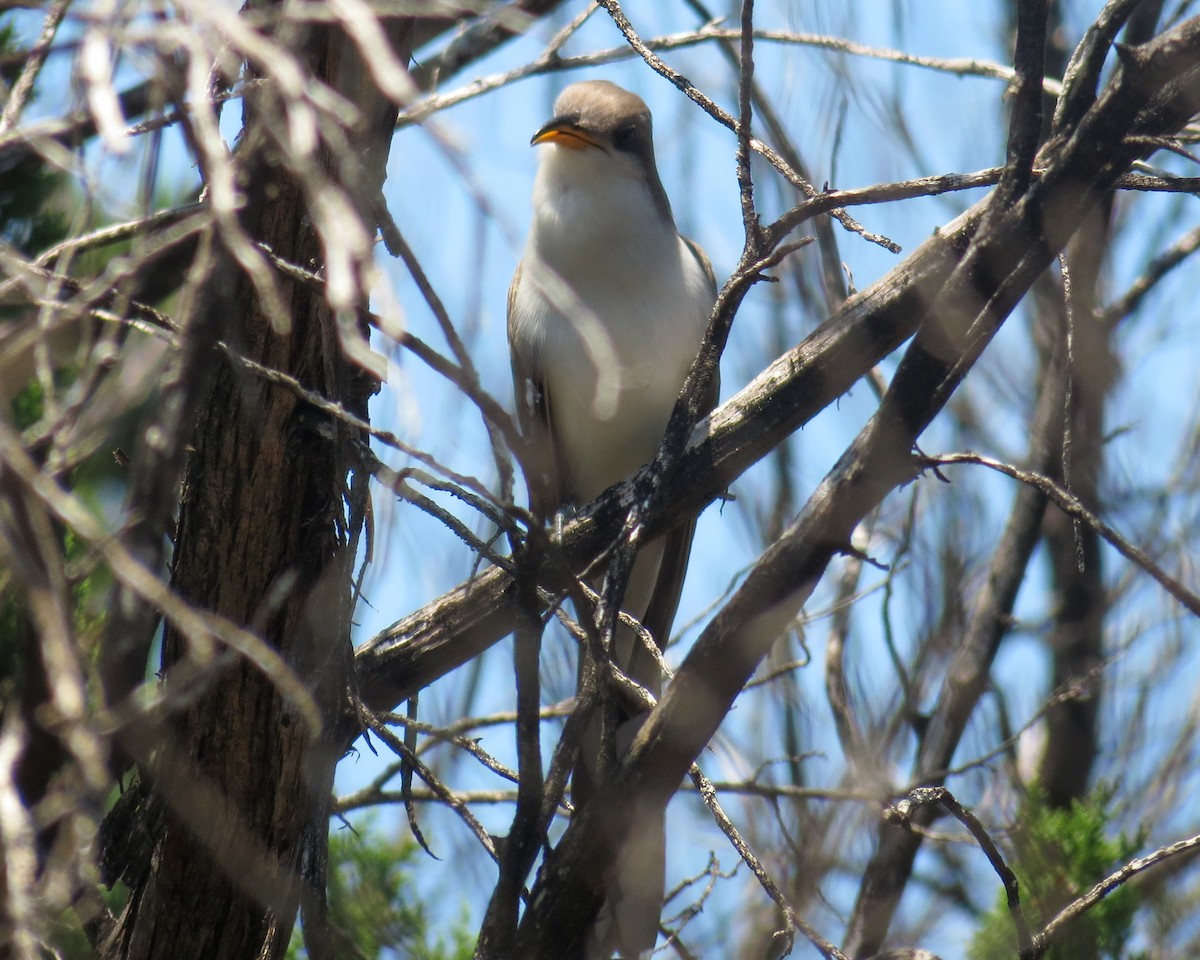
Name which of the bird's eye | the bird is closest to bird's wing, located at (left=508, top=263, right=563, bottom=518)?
the bird

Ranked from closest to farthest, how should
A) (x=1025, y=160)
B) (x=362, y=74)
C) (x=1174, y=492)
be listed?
(x=1025, y=160), (x=362, y=74), (x=1174, y=492)

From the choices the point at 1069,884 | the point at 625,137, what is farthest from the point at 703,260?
the point at 1069,884

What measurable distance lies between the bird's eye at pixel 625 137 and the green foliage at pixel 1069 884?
256cm

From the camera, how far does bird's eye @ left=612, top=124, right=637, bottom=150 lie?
15.1ft

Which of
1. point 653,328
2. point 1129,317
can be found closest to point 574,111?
point 653,328

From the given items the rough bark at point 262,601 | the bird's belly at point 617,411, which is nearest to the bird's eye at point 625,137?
the bird's belly at point 617,411

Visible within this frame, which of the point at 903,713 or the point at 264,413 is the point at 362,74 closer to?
the point at 264,413

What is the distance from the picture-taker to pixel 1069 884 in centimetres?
358

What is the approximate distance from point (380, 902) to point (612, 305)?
1992 mm

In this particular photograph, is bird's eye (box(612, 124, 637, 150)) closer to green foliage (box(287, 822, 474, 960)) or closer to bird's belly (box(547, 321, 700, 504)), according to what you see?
bird's belly (box(547, 321, 700, 504))

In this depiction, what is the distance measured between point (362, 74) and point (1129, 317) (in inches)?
153

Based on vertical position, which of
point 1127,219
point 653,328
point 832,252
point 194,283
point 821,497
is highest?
point 1127,219

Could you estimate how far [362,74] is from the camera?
254 cm

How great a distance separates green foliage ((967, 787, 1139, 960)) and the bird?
117cm
